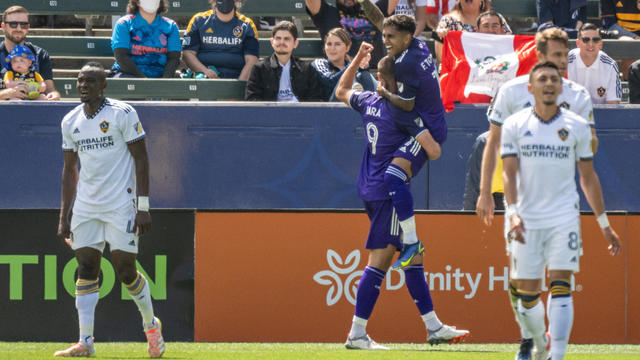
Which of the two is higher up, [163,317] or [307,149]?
[307,149]

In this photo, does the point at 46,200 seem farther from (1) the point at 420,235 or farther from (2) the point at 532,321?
(2) the point at 532,321

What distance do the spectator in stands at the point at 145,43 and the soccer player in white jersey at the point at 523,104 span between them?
5304 millimetres

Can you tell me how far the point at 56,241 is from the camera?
878cm

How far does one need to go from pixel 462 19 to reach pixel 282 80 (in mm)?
2195

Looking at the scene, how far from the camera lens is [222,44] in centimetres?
1125

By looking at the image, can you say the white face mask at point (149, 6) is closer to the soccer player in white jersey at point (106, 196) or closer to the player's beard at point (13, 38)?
the player's beard at point (13, 38)

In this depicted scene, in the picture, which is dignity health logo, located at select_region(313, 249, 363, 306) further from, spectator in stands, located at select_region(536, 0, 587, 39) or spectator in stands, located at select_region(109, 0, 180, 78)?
spectator in stands, located at select_region(536, 0, 587, 39)

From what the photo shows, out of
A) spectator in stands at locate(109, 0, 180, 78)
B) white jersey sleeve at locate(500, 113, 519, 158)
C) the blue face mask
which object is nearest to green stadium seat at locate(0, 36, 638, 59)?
the blue face mask

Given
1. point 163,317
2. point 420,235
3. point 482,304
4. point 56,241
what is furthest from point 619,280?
point 56,241

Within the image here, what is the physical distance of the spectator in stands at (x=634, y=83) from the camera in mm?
10250

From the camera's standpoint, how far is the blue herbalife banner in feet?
28.6

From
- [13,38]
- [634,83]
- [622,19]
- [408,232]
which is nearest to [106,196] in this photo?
[408,232]

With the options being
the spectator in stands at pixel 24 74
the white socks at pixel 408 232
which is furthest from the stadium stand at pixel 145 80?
the white socks at pixel 408 232

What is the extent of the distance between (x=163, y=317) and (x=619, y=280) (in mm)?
3790
